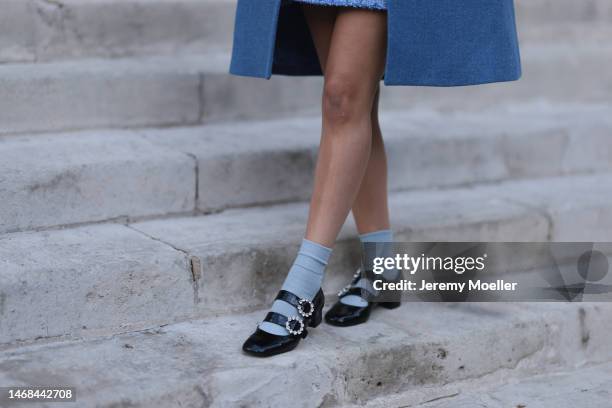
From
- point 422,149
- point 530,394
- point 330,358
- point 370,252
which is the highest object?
point 422,149

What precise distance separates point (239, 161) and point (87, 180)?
55 cm

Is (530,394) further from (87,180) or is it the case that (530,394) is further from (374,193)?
(87,180)

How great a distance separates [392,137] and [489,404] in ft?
4.19

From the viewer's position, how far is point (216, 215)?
321cm

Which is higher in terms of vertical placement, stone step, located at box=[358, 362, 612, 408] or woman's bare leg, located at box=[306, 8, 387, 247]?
woman's bare leg, located at box=[306, 8, 387, 247]

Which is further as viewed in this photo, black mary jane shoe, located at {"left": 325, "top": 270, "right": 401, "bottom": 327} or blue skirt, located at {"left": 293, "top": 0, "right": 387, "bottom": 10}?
black mary jane shoe, located at {"left": 325, "top": 270, "right": 401, "bottom": 327}

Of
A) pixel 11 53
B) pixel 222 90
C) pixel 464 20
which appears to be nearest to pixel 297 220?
pixel 222 90

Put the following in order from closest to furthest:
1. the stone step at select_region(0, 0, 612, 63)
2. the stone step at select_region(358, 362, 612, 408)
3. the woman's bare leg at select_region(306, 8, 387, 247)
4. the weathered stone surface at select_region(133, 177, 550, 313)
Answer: the woman's bare leg at select_region(306, 8, 387, 247)
the stone step at select_region(358, 362, 612, 408)
the weathered stone surface at select_region(133, 177, 550, 313)
the stone step at select_region(0, 0, 612, 63)

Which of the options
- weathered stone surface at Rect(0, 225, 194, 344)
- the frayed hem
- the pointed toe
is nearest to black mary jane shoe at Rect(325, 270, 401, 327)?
the pointed toe

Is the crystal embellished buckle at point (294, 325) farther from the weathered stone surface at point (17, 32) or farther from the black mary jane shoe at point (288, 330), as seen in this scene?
the weathered stone surface at point (17, 32)

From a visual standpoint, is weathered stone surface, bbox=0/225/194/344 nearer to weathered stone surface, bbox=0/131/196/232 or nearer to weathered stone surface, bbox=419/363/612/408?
weathered stone surface, bbox=0/131/196/232

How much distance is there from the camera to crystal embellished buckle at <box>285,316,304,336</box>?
2.58 meters

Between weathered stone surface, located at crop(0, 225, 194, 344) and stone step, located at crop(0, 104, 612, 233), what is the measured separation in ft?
0.53

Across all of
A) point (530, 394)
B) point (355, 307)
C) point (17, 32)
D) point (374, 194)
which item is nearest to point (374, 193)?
point (374, 194)
